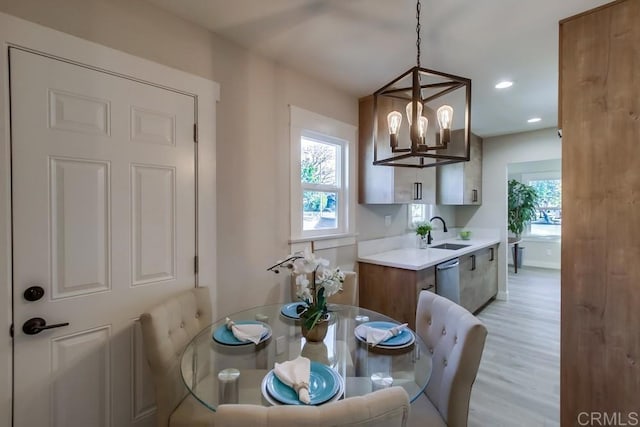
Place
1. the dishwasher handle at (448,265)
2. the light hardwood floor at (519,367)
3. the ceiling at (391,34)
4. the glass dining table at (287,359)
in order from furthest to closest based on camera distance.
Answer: the dishwasher handle at (448,265) < the light hardwood floor at (519,367) < the ceiling at (391,34) < the glass dining table at (287,359)

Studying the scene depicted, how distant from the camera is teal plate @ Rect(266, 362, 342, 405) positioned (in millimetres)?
981

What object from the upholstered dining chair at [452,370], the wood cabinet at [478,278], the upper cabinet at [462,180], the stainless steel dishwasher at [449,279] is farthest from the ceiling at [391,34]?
the wood cabinet at [478,278]

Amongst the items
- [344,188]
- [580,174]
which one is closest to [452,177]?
[344,188]

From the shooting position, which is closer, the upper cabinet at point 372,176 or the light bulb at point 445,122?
the light bulb at point 445,122

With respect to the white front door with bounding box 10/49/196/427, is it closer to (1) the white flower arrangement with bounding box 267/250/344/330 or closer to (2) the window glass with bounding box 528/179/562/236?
(1) the white flower arrangement with bounding box 267/250/344/330

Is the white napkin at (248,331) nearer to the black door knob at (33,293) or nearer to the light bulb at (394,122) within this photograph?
the black door knob at (33,293)

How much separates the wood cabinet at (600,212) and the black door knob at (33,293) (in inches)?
105

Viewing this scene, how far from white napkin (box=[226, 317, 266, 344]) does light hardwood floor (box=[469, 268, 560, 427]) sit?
62.9 inches

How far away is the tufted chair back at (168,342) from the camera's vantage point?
135 cm

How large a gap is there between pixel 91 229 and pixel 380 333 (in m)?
1.59

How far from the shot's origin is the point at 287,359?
1319mm

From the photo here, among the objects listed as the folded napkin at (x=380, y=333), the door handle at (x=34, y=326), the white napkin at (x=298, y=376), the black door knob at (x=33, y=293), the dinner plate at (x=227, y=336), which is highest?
the black door knob at (x=33, y=293)

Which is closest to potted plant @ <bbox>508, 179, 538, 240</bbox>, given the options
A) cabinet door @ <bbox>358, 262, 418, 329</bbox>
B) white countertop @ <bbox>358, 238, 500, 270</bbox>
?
white countertop @ <bbox>358, 238, 500, 270</bbox>

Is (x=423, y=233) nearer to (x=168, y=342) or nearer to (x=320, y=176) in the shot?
(x=320, y=176)
